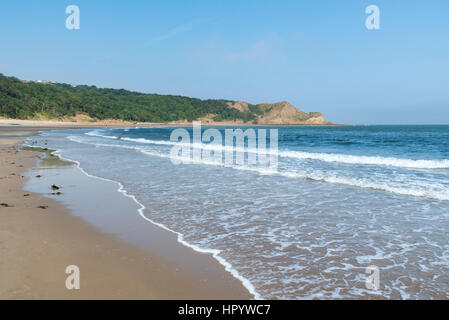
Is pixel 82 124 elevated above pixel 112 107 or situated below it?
below

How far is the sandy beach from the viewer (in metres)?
3.25

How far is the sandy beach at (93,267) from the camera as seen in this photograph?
3.25m

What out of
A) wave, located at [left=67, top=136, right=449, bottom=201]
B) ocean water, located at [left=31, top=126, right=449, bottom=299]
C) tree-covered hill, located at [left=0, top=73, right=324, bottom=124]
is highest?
tree-covered hill, located at [left=0, top=73, right=324, bottom=124]

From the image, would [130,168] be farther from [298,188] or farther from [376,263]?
[376,263]

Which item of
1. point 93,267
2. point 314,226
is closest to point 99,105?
point 314,226

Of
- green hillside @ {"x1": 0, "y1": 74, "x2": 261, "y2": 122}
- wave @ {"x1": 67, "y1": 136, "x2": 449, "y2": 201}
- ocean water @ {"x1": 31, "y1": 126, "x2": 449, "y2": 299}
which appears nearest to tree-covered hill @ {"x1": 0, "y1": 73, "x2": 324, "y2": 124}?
green hillside @ {"x1": 0, "y1": 74, "x2": 261, "y2": 122}

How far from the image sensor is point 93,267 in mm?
3852

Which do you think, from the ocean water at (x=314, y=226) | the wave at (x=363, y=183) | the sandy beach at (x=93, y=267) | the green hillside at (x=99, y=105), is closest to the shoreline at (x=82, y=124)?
the green hillside at (x=99, y=105)

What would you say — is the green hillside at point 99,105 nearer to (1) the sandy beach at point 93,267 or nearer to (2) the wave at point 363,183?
(2) the wave at point 363,183

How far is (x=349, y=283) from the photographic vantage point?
355 centimetres

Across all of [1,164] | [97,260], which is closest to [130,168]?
[1,164]

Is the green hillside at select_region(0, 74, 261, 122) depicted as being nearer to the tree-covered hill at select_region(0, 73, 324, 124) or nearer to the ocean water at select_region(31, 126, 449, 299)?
the tree-covered hill at select_region(0, 73, 324, 124)

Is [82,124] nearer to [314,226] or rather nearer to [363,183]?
[363,183]

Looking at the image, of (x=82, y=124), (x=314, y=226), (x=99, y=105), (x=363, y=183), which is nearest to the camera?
(x=314, y=226)
